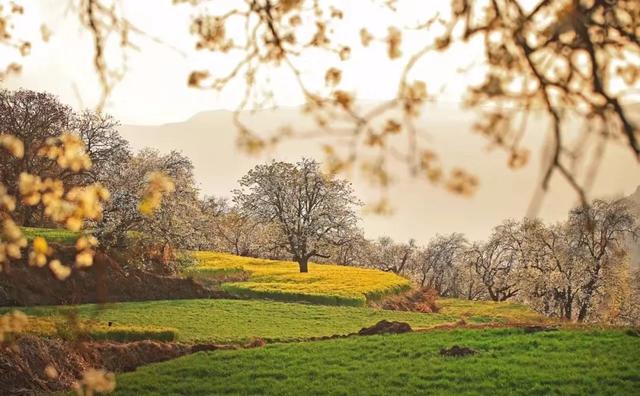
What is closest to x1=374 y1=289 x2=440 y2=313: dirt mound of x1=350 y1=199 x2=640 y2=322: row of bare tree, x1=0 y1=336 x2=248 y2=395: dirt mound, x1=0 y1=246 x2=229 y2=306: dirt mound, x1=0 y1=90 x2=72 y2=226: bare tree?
x1=350 y1=199 x2=640 y2=322: row of bare tree

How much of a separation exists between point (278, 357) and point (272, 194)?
35.6 meters

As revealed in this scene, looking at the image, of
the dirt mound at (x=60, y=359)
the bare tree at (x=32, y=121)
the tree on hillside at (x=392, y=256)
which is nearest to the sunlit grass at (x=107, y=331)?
the dirt mound at (x=60, y=359)

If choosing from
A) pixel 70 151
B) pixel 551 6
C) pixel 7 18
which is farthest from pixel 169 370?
pixel 551 6

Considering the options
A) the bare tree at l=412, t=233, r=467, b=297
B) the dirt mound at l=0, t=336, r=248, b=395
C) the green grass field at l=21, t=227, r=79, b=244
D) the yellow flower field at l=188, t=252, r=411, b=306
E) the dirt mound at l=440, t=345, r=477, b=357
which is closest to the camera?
the dirt mound at l=0, t=336, r=248, b=395

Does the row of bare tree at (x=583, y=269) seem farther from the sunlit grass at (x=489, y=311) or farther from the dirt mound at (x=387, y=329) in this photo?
the dirt mound at (x=387, y=329)

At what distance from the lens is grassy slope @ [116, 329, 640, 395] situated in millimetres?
17875

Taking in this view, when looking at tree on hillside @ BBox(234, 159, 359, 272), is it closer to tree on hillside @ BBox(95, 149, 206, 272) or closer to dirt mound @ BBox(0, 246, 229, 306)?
tree on hillside @ BBox(95, 149, 206, 272)

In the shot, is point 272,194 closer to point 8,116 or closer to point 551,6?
point 8,116

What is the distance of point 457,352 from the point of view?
21.7m

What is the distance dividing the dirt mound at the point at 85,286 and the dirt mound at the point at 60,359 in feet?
19.7

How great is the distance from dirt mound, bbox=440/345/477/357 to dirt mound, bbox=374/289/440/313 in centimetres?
2356

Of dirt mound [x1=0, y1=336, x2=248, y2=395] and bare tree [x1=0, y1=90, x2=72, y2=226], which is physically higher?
bare tree [x1=0, y1=90, x2=72, y2=226]

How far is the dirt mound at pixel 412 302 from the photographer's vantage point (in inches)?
1842

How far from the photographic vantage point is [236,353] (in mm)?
22797
